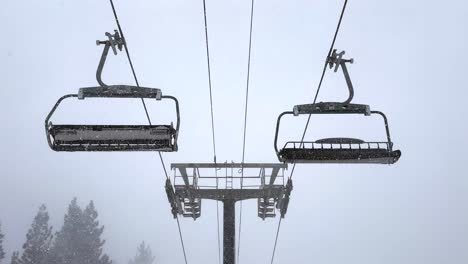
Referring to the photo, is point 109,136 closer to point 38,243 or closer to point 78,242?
point 78,242

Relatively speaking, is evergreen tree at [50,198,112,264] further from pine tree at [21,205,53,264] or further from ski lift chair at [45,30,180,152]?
ski lift chair at [45,30,180,152]

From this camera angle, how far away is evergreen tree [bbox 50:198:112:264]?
46.1 m

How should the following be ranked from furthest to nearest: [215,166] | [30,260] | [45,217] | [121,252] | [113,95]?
[121,252] < [45,217] < [30,260] < [215,166] < [113,95]

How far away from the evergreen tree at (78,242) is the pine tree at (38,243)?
1.36 m

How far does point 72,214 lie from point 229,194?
143 ft

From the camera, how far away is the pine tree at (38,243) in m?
44.3

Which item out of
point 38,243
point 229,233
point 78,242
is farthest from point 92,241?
point 229,233

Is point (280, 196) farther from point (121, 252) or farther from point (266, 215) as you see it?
point (121, 252)

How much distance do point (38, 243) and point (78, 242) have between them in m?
6.68

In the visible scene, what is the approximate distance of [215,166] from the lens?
1146cm

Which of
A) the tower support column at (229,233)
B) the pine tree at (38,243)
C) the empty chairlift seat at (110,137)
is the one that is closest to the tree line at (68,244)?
the pine tree at (38,243)

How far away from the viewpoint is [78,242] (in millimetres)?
48000

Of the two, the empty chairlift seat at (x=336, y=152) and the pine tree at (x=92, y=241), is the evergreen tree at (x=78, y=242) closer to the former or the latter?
the pine tree at (x=92, y=241)

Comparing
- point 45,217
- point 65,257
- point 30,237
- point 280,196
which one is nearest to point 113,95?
point 280,196
